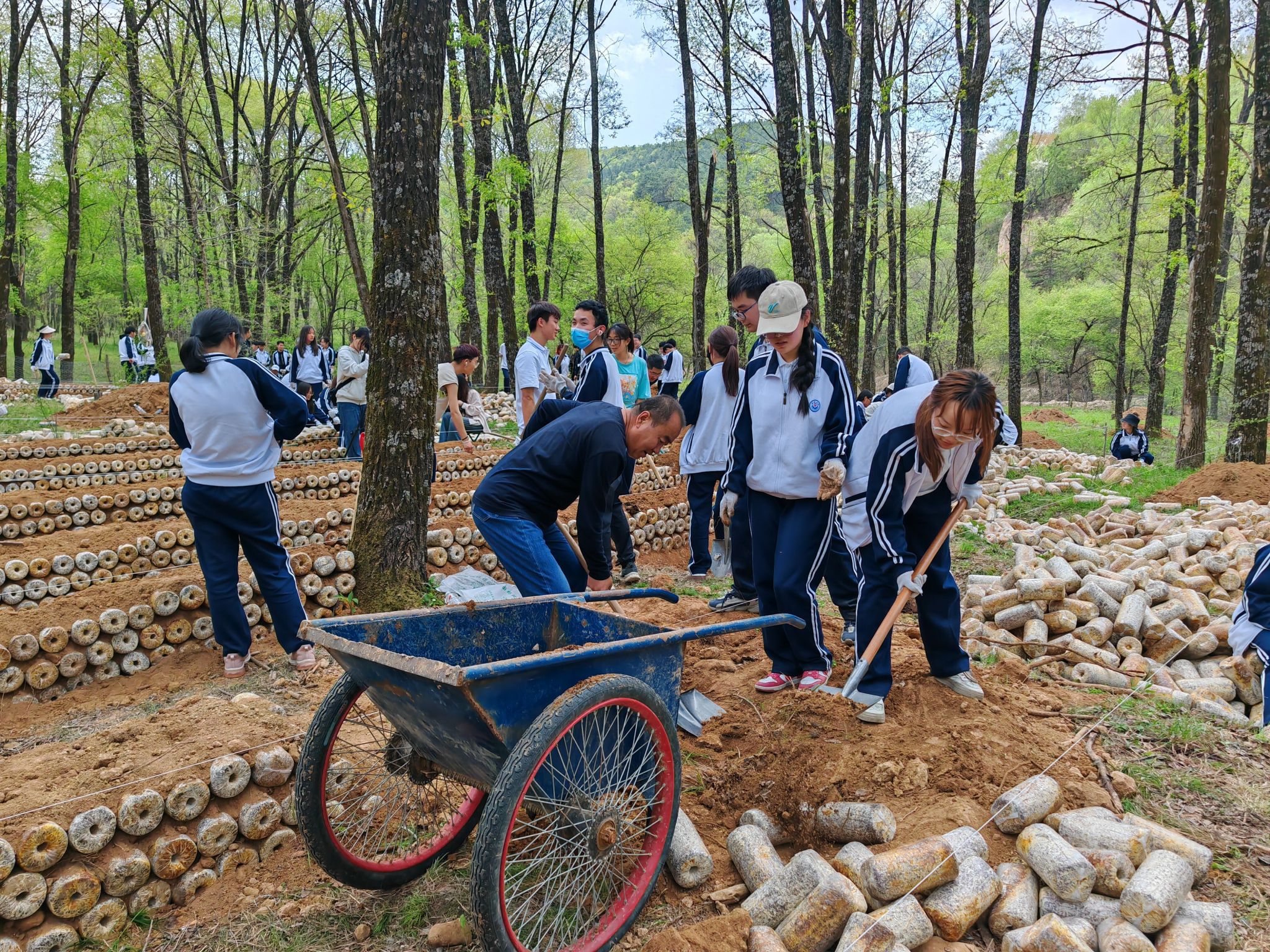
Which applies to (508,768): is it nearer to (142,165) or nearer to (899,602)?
(899,602)

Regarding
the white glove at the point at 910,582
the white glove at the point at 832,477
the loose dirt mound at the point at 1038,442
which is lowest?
the loose dirt mound at the point at 1038,442

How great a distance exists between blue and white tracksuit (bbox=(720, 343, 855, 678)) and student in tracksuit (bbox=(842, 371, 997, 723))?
0.16 m

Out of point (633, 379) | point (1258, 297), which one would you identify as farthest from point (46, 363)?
point (1258, 297)

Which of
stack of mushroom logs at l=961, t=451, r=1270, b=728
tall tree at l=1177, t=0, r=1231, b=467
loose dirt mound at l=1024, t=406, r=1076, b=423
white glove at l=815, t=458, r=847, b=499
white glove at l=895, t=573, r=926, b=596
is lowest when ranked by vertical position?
loose dirt mound at l=1024, t=406, r=1076, b=423

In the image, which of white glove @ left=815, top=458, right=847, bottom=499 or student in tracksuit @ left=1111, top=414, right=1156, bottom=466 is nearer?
white glove @ left=815, top=458, right=847, bottom=499

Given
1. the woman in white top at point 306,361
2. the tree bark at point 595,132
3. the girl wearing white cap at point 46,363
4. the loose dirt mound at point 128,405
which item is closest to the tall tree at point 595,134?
the tree bark at point 595,132

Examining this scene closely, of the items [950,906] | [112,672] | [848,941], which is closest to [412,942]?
[848,941]

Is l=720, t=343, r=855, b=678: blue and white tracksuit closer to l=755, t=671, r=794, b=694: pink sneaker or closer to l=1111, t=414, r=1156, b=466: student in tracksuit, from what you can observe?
l=755, t=671, r=794, b=694: pink sneaker

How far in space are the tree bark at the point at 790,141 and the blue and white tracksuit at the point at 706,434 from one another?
3158mm

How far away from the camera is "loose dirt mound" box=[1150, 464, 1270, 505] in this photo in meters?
8.52

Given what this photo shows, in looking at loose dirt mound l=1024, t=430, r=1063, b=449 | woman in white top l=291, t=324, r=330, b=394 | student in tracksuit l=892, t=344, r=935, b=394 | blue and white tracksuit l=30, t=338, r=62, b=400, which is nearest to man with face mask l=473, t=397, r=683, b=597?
student in tracksuit l=892, t=344, r=935, b=394

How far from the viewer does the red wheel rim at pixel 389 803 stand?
119 inches

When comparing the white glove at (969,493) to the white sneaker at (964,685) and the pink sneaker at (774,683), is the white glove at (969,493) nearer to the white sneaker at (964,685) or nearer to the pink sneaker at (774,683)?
the white sneaker at (964,685)

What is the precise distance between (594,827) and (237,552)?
3.28m
